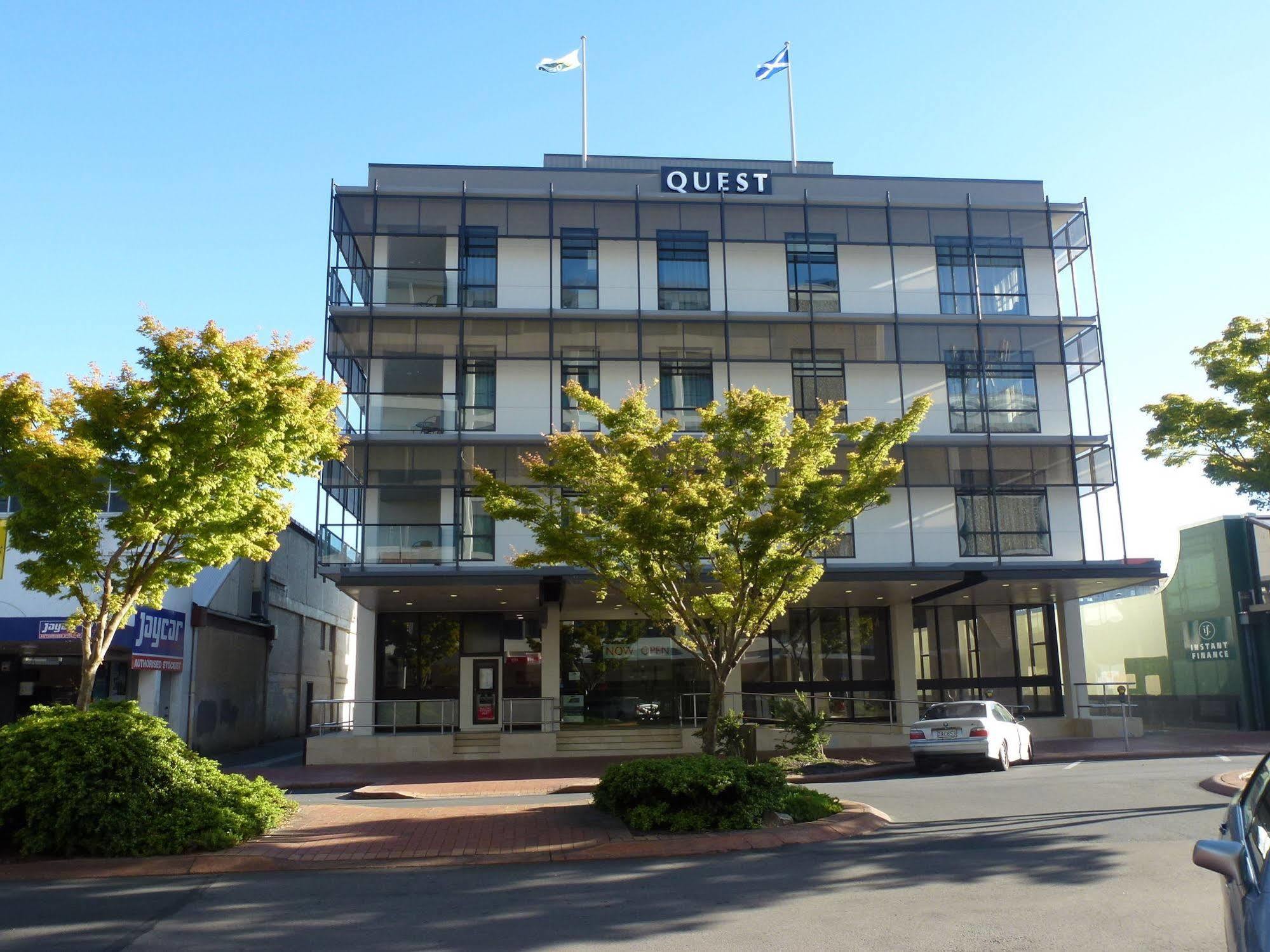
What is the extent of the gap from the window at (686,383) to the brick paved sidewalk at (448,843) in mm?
17095

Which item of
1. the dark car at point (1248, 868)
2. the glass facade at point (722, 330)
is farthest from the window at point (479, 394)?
the dark car at point (1248, 868)

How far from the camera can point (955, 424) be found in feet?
97.1

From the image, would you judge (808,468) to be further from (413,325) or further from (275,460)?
(413,325)

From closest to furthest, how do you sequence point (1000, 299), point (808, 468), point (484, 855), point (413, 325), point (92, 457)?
point (484, 855) < point (92, 457) < point (808, 468) < point (413, 325) < point (1000, 299)

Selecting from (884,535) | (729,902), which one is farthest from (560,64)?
(729,902)

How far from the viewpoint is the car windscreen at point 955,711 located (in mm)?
20328

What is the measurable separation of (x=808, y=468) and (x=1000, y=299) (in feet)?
57.3

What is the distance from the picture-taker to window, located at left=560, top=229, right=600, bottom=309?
29.4 meters

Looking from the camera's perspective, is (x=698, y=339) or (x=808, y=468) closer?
(x=808, y=468)

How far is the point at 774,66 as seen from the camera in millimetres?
32906

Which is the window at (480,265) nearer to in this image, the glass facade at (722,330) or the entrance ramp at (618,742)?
the glass facade at (722,330)

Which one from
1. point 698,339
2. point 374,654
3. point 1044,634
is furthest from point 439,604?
point 1044,634

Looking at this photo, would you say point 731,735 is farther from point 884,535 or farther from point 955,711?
point 884,535

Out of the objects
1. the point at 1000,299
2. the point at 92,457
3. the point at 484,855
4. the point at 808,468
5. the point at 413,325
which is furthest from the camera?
the point at 1000,299
